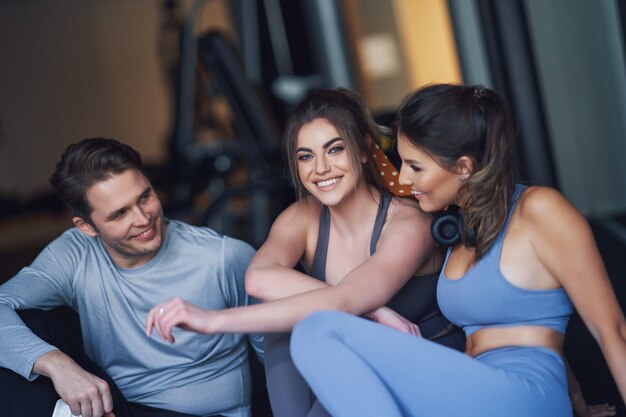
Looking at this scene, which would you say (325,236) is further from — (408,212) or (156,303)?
(156,303)

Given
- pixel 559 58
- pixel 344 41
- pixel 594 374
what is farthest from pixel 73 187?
pixel 344 41

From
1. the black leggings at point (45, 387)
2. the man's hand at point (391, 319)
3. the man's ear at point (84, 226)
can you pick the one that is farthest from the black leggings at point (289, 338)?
the man's ear at point (84, 226)

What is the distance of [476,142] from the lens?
5.02 ft

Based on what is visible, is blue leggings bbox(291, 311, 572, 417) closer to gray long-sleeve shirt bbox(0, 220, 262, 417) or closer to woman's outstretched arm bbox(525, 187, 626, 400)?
woman's outstretched arm bbox(525, 187, 626, 400)

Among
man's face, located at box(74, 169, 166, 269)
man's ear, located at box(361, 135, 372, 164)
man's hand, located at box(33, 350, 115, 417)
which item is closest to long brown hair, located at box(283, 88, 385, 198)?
man's ear, located at box(361, 135, 372, 164)

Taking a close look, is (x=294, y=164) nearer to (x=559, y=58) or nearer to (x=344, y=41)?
(x=559, y=58)

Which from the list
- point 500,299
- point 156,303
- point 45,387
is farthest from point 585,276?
point 45,387

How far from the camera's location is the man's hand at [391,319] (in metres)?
1.66

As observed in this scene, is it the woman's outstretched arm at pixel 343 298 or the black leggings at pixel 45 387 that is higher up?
the woman's outstretched arm at pixel 343 298

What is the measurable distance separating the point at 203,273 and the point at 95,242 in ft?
1.13

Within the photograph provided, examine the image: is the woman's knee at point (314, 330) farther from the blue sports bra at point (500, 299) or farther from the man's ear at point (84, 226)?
the man's ear at point (84, 226)

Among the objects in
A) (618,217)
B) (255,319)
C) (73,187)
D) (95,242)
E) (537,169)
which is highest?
(73,187)

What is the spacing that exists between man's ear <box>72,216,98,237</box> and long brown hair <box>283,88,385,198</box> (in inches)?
22.0

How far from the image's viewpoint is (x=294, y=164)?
1.87m
